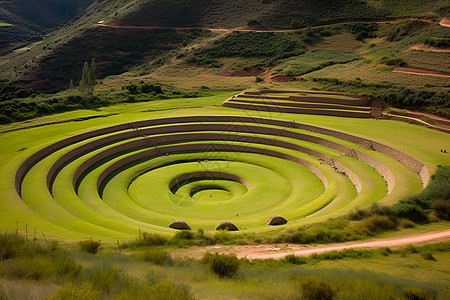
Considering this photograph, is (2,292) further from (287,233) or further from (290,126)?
(290,126)

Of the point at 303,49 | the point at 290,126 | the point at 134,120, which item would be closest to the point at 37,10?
the point at 303,49

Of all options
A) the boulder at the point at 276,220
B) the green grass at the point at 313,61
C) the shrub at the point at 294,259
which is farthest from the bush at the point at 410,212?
the green grass at the point at 313,61

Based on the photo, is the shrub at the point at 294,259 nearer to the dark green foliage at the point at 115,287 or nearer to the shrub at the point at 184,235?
the shrub at the point at 184,235

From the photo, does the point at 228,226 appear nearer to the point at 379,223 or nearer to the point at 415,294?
the point at 379,223

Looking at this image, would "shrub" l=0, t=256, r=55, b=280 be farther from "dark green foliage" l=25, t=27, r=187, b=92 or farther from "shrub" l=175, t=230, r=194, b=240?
"dark green foliage" l=25, t=27, r=187, b=92

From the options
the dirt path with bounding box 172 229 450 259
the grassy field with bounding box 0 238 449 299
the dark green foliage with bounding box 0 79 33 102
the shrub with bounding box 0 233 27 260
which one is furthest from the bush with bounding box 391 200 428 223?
the dark green foliage with bounding box 0 79 33 102
